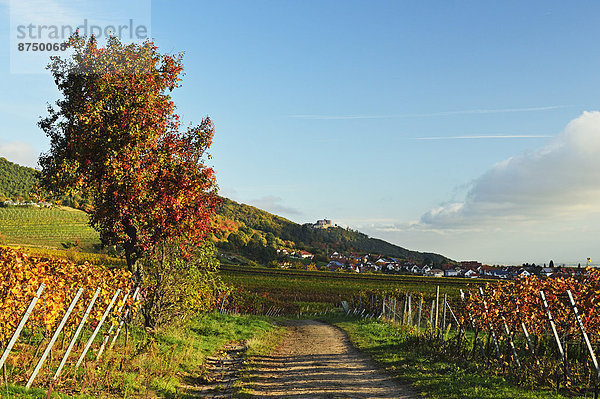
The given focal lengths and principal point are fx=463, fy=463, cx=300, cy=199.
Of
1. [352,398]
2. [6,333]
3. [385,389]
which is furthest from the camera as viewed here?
[385,389]

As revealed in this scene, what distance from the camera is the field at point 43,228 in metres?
102

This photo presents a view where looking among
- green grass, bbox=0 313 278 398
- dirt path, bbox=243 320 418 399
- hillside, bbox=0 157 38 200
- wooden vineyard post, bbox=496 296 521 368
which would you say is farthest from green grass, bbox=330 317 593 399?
hillside, bbox=0 157 38 200

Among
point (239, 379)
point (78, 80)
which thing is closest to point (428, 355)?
point (239, 379)

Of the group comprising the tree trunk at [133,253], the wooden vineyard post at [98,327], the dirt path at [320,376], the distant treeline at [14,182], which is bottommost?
the dirt path at [320,376]

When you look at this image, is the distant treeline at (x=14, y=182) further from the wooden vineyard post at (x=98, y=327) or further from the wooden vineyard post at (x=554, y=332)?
the wooden vineyard post at (x=554, y=332)

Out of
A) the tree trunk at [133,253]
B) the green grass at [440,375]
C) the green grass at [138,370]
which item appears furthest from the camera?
the tree trunk at [133,253]

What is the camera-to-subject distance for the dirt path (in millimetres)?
11836

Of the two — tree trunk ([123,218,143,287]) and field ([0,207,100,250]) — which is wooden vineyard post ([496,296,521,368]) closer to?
tree trunk ([123,218,143,287])

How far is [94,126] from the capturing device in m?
15.4

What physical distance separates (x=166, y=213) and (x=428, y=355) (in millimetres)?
10415

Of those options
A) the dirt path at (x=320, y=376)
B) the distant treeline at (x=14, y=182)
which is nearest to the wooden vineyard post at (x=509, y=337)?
the dirt path at (x=320, y=376)

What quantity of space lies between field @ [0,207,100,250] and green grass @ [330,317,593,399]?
303ft

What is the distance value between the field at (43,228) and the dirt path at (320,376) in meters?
90.1

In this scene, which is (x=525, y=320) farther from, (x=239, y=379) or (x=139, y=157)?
(x=139, y=157)
